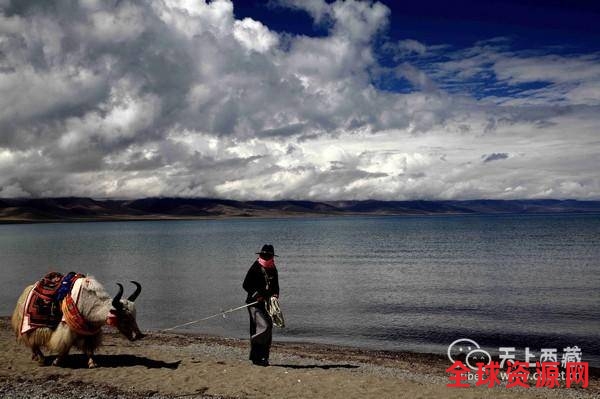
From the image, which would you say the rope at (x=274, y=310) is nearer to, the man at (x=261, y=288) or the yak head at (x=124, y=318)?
the man at (x=261, y=288)

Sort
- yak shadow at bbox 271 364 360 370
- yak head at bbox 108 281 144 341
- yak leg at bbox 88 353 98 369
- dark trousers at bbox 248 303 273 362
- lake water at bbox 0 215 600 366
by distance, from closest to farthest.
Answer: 1. yak head at bbox 108 281 144 341
2. yak leg at bbox 88 353 98 369
3. dark trousers at bbox 248 303 273 362
4. yak shadow at bbox 271 364 360 370
5. lake water at bbox 0 215 600 366

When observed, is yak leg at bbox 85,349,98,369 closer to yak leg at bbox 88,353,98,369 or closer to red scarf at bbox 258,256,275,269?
yak leg at bbox 88,353,98,369

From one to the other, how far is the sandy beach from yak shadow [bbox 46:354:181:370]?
2 cm

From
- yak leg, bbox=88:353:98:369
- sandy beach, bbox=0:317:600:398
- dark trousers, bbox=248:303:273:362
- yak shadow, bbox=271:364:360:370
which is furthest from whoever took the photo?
yak shadow, bbox=271:364:360:370

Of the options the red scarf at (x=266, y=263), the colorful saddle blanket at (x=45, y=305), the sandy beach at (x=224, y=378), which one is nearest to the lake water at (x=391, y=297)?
the sandy beach at (x=224, y=378)

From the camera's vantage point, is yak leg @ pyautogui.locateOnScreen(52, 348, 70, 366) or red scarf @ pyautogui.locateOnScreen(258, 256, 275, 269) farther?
red scarf @ pyautogui.locateOnScreen(258, 256, 275, 269)

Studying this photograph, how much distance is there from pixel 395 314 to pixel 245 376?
12.7 metres

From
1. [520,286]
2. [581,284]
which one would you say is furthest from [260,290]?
[581,284]

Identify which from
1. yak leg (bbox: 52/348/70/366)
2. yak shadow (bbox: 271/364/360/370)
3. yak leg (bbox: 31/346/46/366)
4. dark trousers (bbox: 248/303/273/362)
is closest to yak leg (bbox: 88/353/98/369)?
yak leg (bbox: 52/348/70/366)

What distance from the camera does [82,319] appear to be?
9.84 metres

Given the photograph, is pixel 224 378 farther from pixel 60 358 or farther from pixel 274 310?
pixel 60 358

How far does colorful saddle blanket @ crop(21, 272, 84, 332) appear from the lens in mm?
9953

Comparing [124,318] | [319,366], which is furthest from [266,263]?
[319,366]

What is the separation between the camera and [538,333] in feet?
57.8
